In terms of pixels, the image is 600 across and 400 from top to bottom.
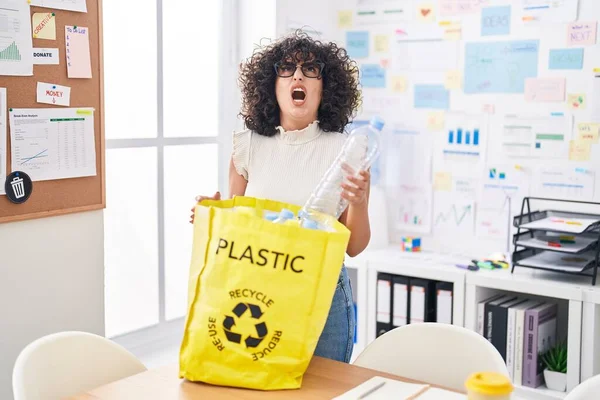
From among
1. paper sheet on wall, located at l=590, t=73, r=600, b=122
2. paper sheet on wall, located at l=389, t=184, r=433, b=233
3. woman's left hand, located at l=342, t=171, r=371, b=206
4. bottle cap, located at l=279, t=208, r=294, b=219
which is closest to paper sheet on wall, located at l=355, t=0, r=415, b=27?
paper sheet on wall, located at l=389, t=184, r=433, b=233

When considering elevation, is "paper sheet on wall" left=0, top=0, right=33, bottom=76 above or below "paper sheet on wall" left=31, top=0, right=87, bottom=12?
below

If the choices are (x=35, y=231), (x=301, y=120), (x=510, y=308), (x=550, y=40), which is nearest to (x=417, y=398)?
(x=301, y=120)

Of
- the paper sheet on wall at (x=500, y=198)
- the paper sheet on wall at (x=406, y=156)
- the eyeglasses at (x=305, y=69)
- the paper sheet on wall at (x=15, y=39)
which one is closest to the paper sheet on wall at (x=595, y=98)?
the paper sheet on wall at (x=500, y=198)

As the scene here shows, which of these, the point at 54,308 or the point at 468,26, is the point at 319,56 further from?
the point at 468,26

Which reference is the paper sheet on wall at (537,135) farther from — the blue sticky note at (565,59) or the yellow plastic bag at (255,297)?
the yellow plastic bag at (255,297)

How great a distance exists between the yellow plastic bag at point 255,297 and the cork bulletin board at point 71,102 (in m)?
0.95

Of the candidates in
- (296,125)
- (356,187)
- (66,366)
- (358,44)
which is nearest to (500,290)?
(358,44)

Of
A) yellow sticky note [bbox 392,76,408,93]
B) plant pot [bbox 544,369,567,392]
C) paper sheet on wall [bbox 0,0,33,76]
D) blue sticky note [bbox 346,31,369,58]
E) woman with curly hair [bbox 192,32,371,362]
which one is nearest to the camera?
woman with curly hair [bbox 192,32,371,362]

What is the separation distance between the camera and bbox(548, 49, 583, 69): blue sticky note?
3.04 m

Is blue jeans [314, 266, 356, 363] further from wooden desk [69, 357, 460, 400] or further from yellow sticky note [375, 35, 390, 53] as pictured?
yellow sticky note [375, 35, 390, 53]

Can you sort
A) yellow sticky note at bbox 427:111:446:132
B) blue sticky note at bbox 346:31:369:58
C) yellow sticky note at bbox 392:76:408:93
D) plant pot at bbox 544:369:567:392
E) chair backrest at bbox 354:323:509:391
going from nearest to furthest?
chair backrest at bbox 354:323:509:391, plant pot at bbox 544:369:567:392, yellow sticky note at bbox 427:111:446:132, yellow sticky note at bbox 392:76:408:93, blue sticky note at bbox 346:31:369:58

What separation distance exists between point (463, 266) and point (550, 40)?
99 centimetres

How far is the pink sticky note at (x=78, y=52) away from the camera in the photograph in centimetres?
233

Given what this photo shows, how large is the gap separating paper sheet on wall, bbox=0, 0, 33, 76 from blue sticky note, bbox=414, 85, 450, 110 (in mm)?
1819
